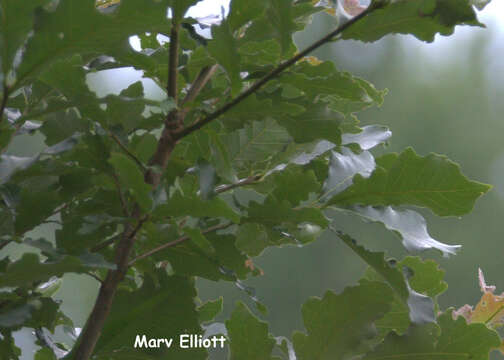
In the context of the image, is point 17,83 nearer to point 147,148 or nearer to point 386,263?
point 147,148

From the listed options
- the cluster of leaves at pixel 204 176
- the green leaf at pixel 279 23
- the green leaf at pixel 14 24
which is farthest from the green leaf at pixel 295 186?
the green leaf at pixel 14 24

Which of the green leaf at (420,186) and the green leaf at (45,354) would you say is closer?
the green leaf at (420,186)

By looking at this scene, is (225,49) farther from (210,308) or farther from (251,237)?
(210,308)

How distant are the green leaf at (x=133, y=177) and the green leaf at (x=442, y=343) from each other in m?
0.24

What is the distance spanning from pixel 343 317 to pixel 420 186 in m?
0.13

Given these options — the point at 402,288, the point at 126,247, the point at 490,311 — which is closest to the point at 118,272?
the point at 126,247

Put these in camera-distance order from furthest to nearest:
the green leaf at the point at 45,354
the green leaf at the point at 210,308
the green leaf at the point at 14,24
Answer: the green leaf at the point at 210,308
the green leaf at the point at 45,354
the green leaf at the point at 14,24

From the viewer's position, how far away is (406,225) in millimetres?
580

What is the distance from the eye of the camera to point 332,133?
1.88 ft

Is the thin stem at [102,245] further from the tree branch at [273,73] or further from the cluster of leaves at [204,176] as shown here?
the tree branch at [273,73]

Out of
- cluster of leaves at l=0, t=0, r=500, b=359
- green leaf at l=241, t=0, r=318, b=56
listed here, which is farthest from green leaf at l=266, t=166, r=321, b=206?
green leaf at l=241, t=0, r=318, b=56

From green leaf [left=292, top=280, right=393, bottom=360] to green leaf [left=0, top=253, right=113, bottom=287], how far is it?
0.20 m

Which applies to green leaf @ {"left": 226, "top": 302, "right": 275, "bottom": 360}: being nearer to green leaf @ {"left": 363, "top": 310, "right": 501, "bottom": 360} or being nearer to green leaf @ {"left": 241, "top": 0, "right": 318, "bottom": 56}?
green leaf @ {"left": 363, "top": 310, "right": 501, "bottom": 360}

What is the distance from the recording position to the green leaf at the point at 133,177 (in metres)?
0.50
